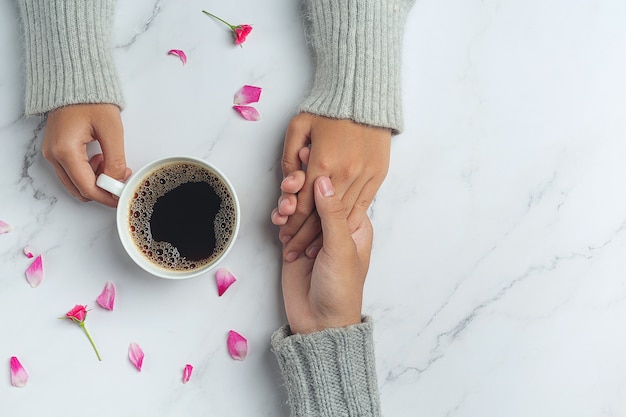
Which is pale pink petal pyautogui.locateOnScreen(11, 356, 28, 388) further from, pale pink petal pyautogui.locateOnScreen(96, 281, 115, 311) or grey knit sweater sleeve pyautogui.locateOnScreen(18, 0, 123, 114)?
grey knit sweater sleeve pyautogui.locateOnScreen(18, 0, 123, 114)

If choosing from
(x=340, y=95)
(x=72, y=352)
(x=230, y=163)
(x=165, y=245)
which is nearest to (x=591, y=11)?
(x=340, y=95)

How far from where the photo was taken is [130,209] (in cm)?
73

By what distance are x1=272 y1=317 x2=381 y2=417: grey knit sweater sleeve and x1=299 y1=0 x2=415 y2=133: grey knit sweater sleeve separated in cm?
27

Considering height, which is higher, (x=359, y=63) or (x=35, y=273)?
(x=359, y=63)

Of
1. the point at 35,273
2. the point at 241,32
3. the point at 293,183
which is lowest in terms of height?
the point at 35,273

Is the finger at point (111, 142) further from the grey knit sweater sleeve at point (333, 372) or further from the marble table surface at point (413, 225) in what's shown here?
the grey knit sweater sleeve at point (333, 372)

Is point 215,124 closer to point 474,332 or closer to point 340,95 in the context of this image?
point 340,95

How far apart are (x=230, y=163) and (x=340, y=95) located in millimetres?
170

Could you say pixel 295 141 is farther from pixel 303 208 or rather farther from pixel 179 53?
pixel 179 53

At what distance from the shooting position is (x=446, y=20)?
0.82m

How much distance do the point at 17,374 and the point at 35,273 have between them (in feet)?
0.43

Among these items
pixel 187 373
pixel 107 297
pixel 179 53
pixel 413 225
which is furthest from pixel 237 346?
pixel 179 53

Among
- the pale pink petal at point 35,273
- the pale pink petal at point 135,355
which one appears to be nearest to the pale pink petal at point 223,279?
the pale pink petal at point 135,355

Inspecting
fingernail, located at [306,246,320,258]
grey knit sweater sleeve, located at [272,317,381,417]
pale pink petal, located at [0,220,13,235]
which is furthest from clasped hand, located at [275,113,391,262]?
pale pink petal, located at [0,220,13,235]
